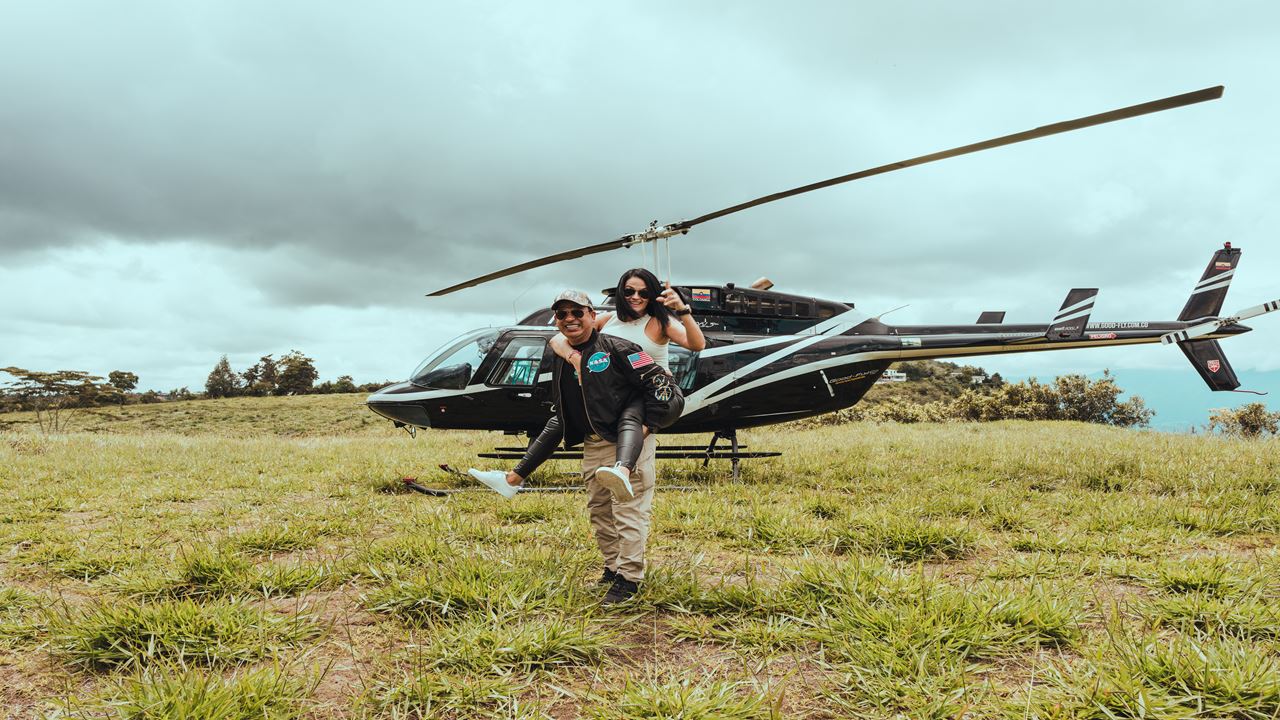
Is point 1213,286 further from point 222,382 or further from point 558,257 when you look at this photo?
point 222,382

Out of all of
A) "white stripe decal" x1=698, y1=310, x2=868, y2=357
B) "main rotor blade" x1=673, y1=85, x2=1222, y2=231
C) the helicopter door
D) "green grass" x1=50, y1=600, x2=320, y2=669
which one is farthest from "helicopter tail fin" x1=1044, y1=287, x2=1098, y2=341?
"green grass" x1=50, y1=600, x2=320, y2=669

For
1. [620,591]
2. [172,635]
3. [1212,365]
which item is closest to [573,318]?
[620,591]

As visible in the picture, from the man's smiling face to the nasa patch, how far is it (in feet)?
0.55

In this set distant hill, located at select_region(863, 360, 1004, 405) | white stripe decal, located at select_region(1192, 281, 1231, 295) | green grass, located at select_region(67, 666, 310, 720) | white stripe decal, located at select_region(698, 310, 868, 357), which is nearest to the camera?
green grass, located at select_region(67, 666, 310, 720)

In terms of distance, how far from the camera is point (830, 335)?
28.4ft

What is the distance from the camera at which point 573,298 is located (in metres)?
3.47

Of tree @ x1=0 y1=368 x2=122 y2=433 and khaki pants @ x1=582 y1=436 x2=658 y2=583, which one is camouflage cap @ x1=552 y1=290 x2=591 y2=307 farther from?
tree @ x1=0 y1=368 x2=122 y2=433

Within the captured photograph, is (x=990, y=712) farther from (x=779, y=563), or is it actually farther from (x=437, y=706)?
Answer: (x=437, y=706)

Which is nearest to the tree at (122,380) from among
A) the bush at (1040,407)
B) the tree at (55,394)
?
the tree at (55,394)

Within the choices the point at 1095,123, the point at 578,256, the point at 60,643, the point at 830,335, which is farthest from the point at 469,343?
the point at 1095,123

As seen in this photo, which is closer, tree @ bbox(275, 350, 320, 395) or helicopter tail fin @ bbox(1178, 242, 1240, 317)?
helicopter tail fin @ bbox(1178, 242, 1240, 317)

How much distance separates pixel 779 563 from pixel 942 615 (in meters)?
1.31

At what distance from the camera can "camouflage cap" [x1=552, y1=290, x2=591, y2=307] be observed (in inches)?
136

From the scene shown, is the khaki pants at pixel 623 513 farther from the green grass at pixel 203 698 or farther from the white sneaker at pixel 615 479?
the green grass at pixel 203 698
